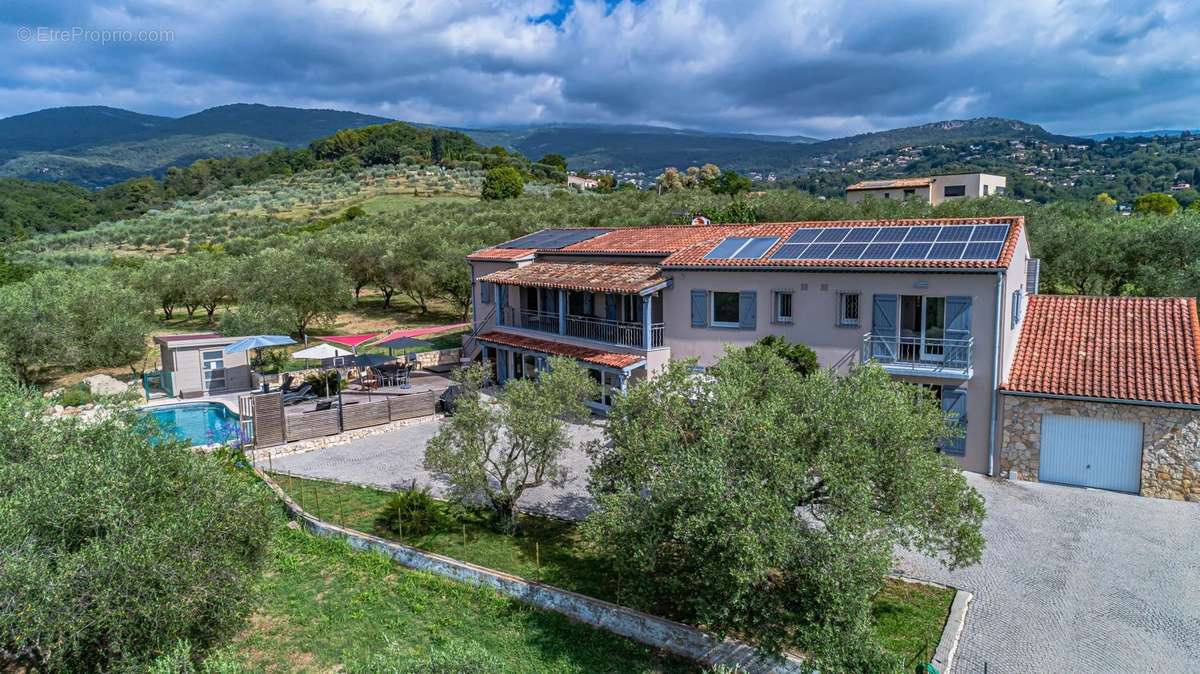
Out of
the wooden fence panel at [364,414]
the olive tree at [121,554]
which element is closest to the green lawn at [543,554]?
the wooden fence panel at [364,414]

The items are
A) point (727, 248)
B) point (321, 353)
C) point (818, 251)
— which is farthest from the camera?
point (321, 353)

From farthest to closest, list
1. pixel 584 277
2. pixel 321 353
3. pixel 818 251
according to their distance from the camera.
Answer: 1. pixel 584 277
2. pixel 321 353
3. pixel 818 251

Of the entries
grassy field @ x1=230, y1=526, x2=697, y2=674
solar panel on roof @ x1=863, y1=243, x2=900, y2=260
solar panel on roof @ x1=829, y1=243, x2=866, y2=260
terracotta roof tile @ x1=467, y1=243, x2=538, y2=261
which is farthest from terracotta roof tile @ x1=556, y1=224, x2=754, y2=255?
grassy field @ x1=230, y1=526, x2=697, y2=674

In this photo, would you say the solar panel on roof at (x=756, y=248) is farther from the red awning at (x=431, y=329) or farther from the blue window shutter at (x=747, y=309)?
the red awning at (x=431, y=329)

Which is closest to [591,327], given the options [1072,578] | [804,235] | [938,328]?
[804,235]

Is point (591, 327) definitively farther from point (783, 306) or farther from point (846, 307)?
point (846, 307)

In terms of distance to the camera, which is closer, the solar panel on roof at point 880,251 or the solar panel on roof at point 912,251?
the solar panel on roof at point 912,251
